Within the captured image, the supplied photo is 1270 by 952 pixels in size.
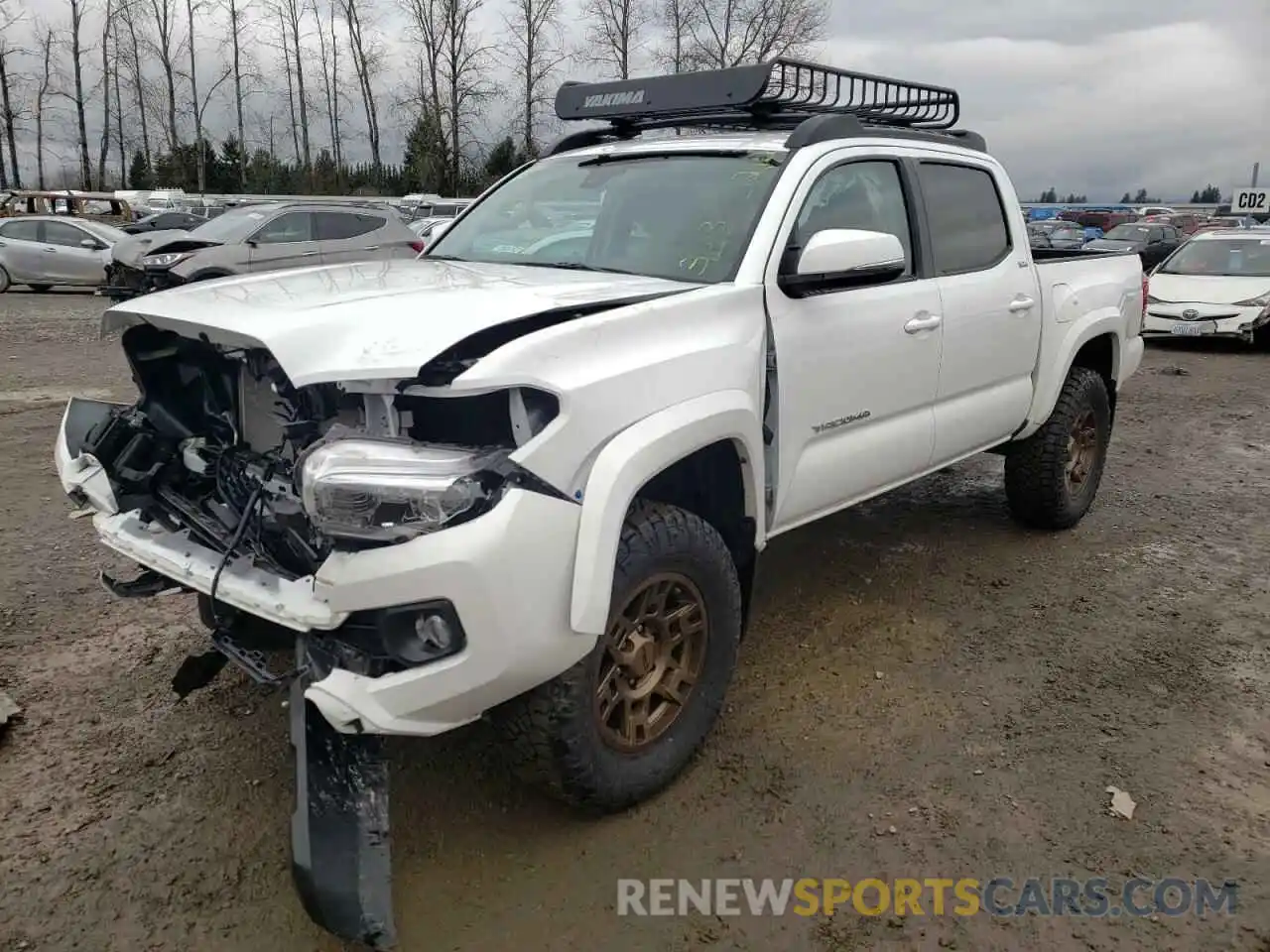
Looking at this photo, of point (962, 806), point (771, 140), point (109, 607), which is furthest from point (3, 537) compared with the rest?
point (962, 806)

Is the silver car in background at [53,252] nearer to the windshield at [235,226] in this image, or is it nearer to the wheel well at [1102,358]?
the windshield at [235,226]

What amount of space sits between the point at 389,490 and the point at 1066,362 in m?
3.85

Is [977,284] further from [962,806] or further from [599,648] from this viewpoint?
[599,648]

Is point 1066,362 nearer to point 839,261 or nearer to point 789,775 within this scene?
point 839,261

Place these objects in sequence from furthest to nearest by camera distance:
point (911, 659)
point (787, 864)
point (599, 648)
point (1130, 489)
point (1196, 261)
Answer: point (1196, 261) → point (1130, 489) → point (911, 659) → point (787, 864) → point (599, 648)

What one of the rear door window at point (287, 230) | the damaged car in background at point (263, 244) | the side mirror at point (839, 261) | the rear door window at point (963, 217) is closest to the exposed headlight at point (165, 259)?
the damaged car in background at point (263, 244)

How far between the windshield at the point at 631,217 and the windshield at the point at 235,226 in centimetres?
1030

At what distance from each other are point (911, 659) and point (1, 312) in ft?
50.6

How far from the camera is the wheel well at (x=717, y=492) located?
3.04 m

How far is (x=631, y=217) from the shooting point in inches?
143

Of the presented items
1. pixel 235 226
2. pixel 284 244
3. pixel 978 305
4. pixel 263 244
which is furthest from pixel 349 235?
pixel 978 305

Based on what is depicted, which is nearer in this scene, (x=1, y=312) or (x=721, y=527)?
(x=721, y=527)

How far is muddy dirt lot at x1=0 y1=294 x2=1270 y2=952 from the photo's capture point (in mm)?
2551

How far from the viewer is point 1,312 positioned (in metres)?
14.8
